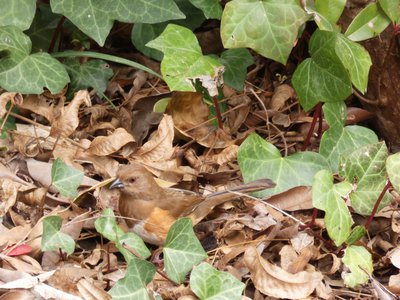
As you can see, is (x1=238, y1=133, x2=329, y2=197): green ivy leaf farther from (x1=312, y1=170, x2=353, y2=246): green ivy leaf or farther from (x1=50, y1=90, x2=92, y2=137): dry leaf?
(x1=50, y1=90, x2=92, y2=137): dry leaf

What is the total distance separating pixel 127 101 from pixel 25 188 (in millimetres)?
801

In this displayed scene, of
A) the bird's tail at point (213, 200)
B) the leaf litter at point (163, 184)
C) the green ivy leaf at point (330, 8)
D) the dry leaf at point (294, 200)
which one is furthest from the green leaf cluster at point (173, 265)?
the green ivy leaf at point (330, 8)

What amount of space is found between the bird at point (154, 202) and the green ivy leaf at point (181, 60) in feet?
1.32

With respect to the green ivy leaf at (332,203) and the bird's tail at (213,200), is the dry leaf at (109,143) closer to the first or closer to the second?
the bird's tail at (213,200)

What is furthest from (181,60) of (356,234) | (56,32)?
(356,234)

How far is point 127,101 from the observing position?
4.11 m

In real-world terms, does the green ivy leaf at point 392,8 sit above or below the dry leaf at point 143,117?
above

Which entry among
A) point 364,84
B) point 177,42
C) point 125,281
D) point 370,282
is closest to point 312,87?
point 364,84

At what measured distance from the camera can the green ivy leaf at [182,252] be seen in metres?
3.08

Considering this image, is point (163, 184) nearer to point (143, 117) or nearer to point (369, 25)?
point (143, 117)

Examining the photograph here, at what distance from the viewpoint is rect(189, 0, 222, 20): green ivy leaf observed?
388cm

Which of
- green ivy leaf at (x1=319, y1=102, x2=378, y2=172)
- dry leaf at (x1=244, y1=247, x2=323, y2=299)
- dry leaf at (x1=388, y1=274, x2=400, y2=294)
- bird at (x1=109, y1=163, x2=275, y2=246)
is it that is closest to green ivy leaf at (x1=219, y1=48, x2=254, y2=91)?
green ivy leaf at (x1=319, y1=102, x2=378, y2=172)

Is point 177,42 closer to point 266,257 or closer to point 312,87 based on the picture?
point 312,87

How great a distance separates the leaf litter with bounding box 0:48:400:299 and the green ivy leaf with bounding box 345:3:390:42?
0.56 m
